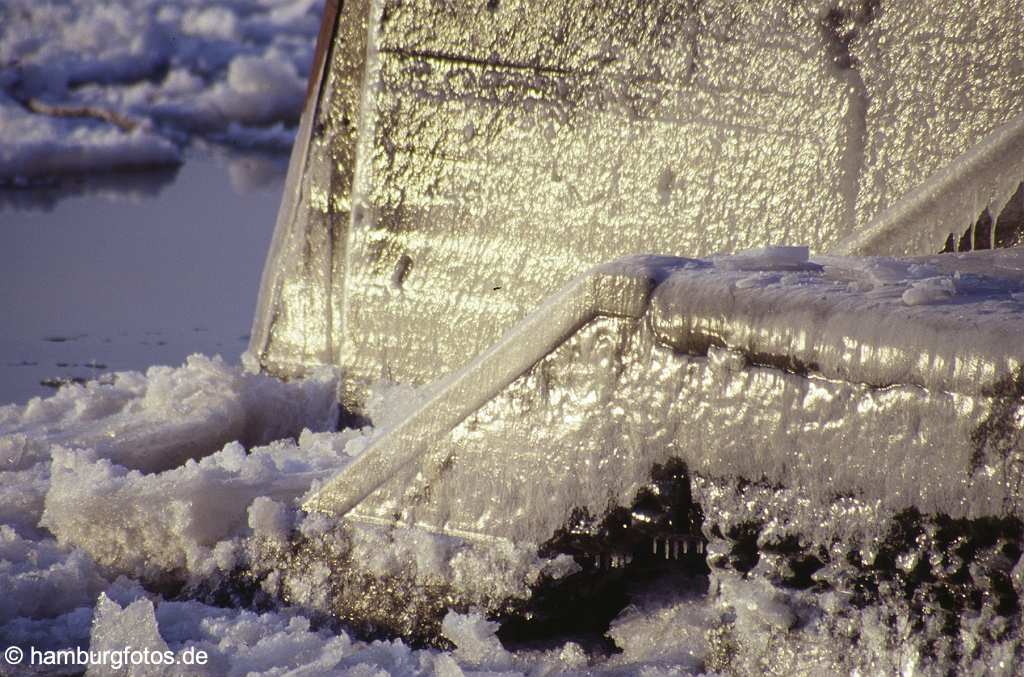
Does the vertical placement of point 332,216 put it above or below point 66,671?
above

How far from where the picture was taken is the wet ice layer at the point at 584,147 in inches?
83.5

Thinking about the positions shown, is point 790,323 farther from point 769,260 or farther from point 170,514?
point 170,514

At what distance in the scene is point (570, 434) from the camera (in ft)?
4.99

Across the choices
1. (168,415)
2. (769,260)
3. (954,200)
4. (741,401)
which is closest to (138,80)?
(168,415)

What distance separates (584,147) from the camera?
7.76 ft

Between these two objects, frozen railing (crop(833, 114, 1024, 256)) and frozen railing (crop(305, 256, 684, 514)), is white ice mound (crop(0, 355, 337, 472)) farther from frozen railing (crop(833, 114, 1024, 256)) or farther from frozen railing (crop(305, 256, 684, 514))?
frozen railing (crop(833, 114, 1024, 256))

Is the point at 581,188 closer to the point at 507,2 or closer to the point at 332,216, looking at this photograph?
the point at 507,2

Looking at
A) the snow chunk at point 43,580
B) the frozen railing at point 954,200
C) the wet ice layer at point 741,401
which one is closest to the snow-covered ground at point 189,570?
the snow chunk at point 43,580

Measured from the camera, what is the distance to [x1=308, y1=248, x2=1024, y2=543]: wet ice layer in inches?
49.8

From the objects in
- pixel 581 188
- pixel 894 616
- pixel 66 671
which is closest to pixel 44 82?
pixel 581 188

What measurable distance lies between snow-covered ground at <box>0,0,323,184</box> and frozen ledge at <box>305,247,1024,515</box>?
4940 millimetres

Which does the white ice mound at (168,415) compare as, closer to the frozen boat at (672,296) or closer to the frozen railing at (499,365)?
the frozen boat at (672,296)

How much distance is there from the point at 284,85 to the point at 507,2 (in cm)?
643

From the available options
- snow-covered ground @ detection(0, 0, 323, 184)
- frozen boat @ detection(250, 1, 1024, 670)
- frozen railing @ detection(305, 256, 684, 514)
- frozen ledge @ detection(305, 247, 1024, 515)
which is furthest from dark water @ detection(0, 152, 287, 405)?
frozen ledge @ detection(305, 247, 1024, 515)
